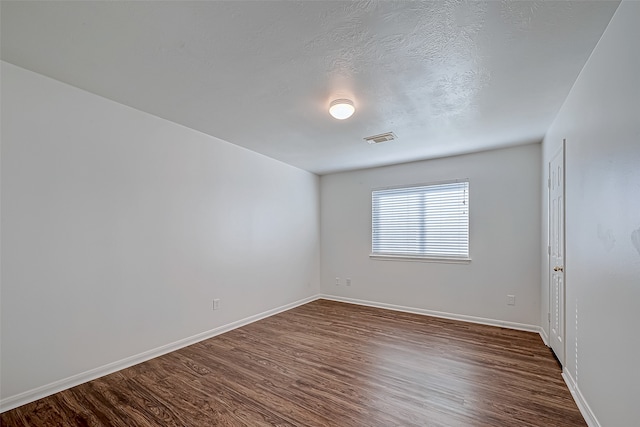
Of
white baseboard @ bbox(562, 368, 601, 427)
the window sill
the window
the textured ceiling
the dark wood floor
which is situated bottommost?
the dark wood floor

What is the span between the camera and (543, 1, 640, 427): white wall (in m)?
1.38

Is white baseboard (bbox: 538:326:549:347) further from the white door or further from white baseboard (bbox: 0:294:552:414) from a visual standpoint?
the white door

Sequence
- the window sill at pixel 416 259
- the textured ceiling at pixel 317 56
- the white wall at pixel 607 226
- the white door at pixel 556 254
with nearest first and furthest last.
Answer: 1. the white wall at pixel 607 226
2. the textured ceiling at pixel 317 56
3. the white door at pixel 556 254
4. the window sill at pixel 416 259

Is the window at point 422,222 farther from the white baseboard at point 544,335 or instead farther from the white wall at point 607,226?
the white wall at point 607,226

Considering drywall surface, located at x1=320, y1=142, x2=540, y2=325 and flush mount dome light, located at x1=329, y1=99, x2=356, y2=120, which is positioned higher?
flush mount dome light, located at x1=329, y1=99, x2=356, y2=120

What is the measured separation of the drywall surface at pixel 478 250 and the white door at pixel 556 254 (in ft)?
2.29

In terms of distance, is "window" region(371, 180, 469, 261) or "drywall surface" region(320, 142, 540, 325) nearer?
"drywall surface" region(320, 142, 540, 325)

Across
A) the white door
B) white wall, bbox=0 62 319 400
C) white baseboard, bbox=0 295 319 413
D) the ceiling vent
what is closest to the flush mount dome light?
the ceiling vent

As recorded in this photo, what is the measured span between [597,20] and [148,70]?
9.46ft

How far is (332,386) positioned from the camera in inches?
92.7

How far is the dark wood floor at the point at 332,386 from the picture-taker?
76.9 inches

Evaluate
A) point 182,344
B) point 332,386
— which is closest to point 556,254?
point 332,386

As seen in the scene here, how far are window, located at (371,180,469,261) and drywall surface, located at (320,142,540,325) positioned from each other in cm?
11

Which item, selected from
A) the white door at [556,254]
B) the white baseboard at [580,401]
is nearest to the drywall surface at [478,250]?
the white door at [556,254]
